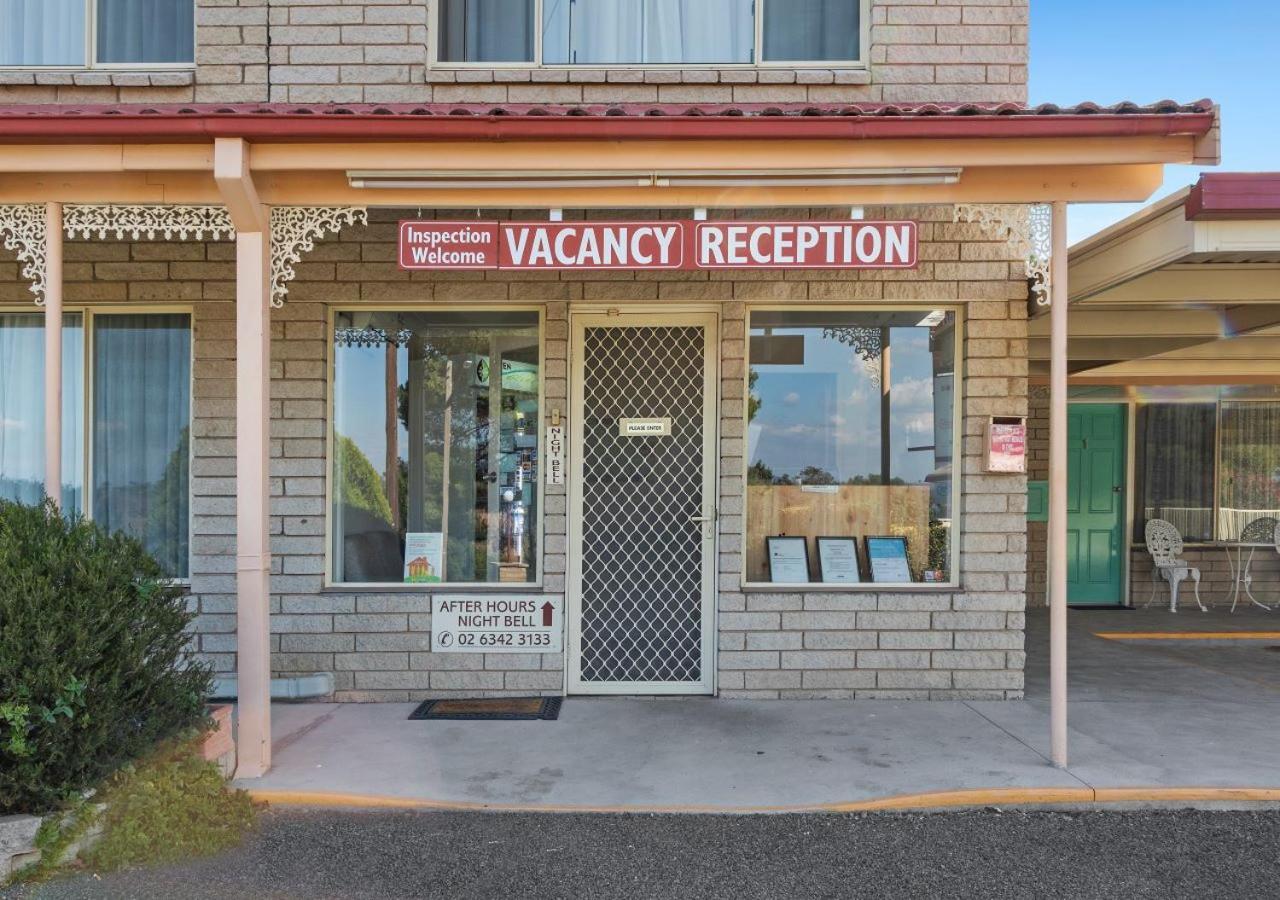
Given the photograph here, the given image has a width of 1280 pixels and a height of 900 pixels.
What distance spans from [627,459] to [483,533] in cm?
116

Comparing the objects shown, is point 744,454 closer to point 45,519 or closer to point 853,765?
point 853,765

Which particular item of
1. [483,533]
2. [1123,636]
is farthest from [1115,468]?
[483,533]

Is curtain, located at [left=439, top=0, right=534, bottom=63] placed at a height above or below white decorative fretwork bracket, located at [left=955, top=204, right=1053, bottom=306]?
above

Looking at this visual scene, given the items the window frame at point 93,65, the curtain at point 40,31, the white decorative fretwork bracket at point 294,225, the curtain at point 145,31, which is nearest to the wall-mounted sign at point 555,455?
the white decorative fretwork bracket at point 294,225

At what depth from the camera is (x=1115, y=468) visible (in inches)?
399

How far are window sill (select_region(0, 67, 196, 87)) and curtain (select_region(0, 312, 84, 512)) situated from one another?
160cm

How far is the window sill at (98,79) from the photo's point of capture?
6031 mm

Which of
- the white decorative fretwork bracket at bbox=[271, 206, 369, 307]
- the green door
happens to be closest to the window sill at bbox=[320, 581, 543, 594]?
the white decorative fretwork bracket at bbox=[271, 206, 369, 307]

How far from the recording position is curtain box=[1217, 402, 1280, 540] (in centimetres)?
1014

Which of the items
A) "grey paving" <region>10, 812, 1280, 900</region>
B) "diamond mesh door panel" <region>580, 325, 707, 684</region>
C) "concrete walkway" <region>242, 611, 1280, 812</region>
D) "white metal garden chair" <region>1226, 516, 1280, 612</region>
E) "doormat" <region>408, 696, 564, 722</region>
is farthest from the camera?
"white metal garden chair" <region>1226, 516, 1280, 612</region>

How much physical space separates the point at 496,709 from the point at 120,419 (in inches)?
130

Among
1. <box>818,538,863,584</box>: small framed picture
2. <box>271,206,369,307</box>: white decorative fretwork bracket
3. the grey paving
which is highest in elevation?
<box>271,206,369,307</box>: white decorative fretwork bracket

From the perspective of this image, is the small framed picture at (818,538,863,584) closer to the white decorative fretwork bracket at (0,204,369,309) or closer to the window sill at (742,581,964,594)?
the window sill at (742,581,964,594)

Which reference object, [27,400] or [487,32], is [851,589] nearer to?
[487,32]
